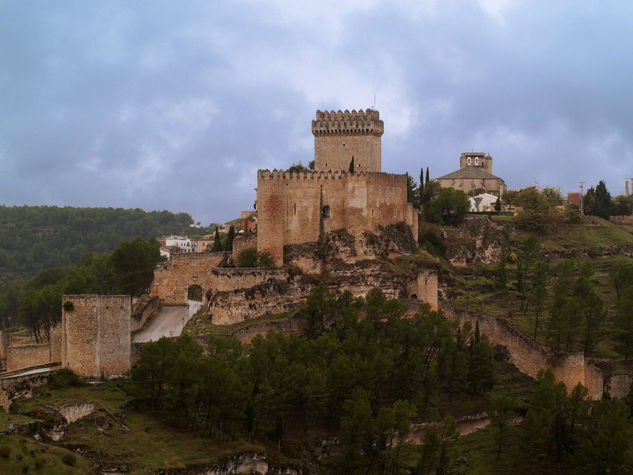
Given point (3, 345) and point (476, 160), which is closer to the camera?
point (3, 345)

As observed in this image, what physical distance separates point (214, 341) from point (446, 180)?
50136mm

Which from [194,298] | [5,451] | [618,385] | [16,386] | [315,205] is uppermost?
[315,205]

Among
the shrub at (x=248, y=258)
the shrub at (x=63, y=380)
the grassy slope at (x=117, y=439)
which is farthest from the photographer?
the shrub at (x=248, y=258)

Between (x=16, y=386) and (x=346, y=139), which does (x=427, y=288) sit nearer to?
(x=346, y=139)

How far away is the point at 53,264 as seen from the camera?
466ft

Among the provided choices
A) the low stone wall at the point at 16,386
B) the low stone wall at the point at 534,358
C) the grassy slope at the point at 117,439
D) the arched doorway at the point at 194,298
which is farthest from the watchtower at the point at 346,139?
the low stone wall at the point at 16,386

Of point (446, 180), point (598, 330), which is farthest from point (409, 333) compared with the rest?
point (446, 180)

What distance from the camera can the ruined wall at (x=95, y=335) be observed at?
138 feet

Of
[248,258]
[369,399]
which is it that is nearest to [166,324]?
[248,258]

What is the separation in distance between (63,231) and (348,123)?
4208 inches

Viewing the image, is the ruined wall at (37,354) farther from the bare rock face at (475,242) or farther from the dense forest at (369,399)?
the bare rock face at (475,242)

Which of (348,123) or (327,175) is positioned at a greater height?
(348,123)

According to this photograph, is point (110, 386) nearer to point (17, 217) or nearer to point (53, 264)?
point (53, 264)

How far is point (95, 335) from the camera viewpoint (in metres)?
42.4
